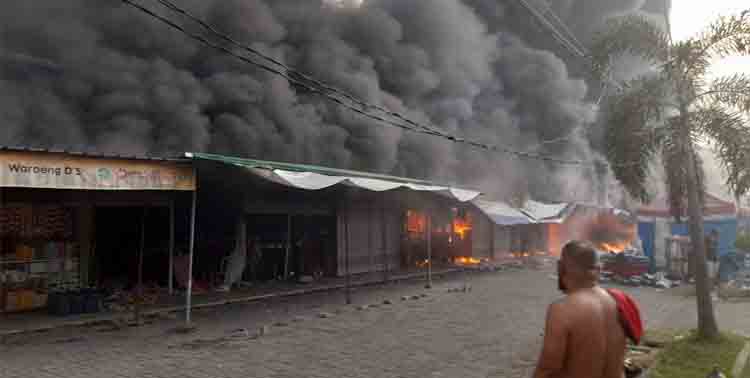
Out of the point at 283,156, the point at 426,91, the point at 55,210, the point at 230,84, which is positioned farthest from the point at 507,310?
the point at 426,91

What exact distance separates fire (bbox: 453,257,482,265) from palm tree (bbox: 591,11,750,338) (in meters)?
12.2

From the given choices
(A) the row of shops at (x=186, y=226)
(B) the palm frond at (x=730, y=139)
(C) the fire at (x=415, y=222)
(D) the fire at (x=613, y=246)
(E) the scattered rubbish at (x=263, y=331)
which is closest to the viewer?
(B) the palm frond at (x=730, y=139)

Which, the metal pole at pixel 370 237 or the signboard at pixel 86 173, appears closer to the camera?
the signboard at pixel 86 173

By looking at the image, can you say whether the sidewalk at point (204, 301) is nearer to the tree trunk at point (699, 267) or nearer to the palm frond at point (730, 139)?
the tree trunk at point (699, 267)

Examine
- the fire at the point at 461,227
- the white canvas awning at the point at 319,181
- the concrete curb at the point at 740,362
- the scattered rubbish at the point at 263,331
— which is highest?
the white canvas awning at the point at 319,181

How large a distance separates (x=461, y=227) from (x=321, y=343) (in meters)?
14.5

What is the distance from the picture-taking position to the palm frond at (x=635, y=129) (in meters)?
8.23

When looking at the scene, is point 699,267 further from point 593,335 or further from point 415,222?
point 415,222

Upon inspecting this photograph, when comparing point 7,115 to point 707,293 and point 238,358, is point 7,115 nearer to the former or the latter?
point 238,358

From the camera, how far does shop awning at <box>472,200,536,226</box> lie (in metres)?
17.8


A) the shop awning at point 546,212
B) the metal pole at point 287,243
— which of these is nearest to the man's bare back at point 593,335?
the metal pole at point 287,243

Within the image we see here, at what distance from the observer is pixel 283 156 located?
26.1 metres

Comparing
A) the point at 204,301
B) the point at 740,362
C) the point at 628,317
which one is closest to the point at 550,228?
the point at 204,301

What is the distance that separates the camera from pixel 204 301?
10773mm
